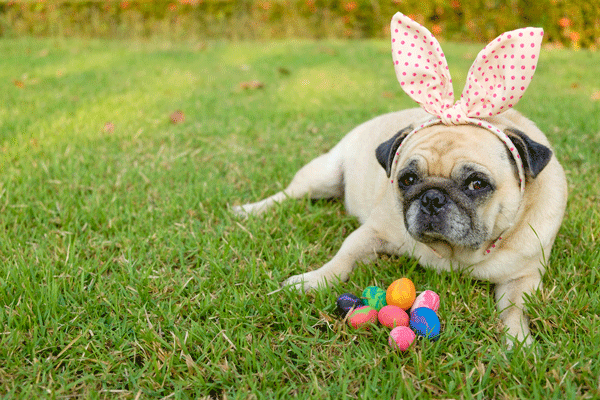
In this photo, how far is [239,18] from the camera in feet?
37.0

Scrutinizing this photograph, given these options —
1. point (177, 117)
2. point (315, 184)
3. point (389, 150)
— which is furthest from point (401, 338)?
point (177, 117)

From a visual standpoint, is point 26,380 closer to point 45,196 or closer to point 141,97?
point 45,196

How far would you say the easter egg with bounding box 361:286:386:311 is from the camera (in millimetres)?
2238

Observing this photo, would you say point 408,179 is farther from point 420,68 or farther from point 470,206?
point 420,68

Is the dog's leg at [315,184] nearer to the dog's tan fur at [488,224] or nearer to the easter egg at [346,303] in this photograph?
the dog's tan fur at [488,224]

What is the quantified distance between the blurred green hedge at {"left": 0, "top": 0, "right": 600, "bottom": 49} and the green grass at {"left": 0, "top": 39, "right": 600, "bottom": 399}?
6.15 m

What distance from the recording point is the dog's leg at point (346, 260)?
97.9 inches

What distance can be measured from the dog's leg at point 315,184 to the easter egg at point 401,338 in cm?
157

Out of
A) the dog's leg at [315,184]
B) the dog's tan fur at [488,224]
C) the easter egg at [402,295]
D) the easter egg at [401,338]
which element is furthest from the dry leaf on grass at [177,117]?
the easter egg at [401,338]

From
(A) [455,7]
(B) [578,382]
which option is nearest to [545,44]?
(A) [455,7]

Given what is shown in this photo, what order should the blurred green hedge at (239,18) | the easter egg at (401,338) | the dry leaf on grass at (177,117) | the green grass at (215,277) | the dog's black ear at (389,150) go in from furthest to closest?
the blurred green hedge at (239,18) → the dry leaf on grass at (177,117) → the dog's black ear at (389,150) → the easter egg at (401,338) → the green grass at (215,277)

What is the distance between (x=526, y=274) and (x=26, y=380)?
232 cm

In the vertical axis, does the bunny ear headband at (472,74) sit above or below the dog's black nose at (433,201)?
above

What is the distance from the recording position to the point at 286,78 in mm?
7418
